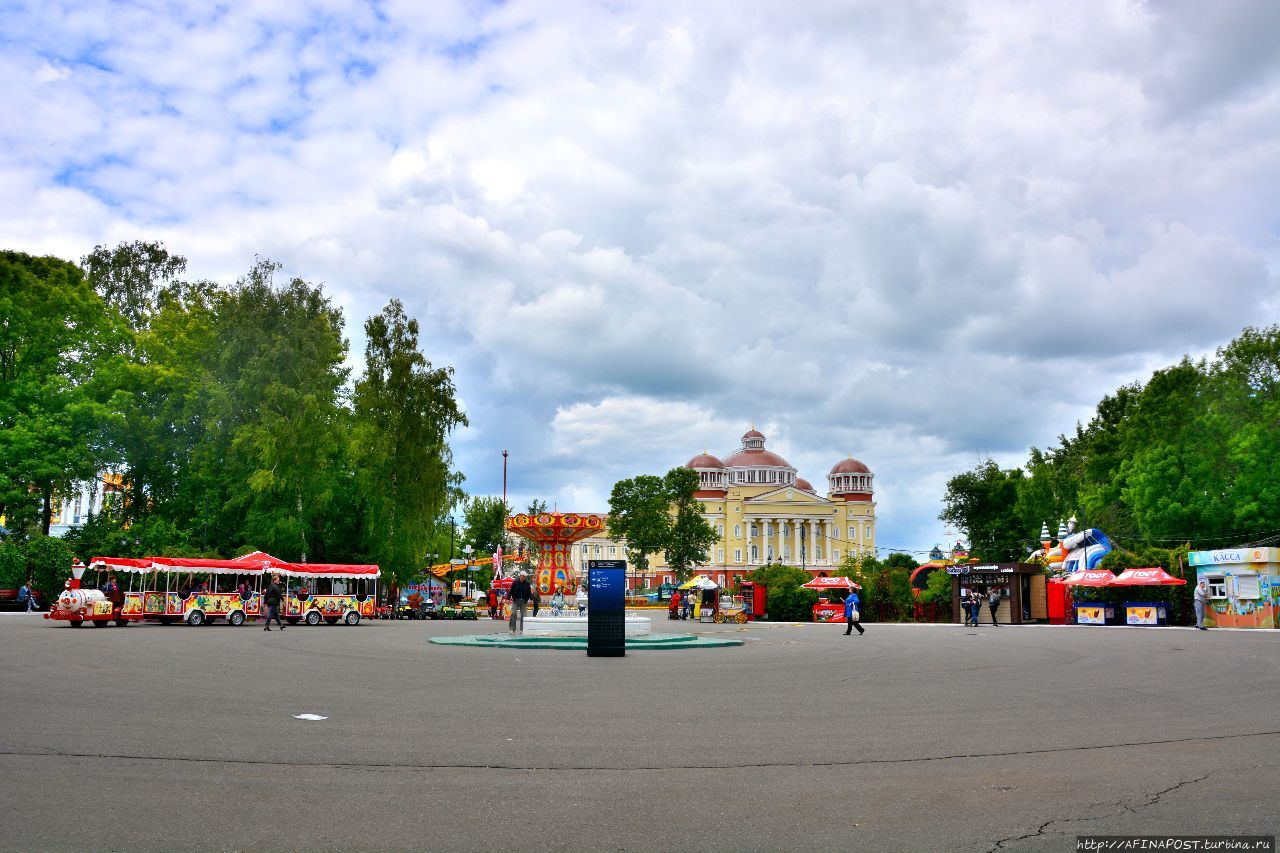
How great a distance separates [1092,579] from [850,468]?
139 meters

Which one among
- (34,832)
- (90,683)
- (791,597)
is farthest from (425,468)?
(34,832)

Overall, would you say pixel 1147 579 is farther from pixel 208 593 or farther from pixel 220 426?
pixel 220 426

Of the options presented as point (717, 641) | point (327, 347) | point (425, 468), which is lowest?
point (717, 641)

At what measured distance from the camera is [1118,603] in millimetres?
45625

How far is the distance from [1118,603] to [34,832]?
4720 centimetres

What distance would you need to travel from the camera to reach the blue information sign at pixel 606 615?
22016mm

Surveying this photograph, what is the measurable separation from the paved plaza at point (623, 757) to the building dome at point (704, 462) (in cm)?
16026

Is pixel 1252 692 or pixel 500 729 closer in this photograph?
pixel 500 729

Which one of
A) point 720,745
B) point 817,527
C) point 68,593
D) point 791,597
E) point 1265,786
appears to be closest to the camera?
point 1265,786

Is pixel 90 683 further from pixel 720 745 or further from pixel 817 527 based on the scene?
pixel 817 527

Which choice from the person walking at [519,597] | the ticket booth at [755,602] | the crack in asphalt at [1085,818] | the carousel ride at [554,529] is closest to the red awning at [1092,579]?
the ticket booth at [755,602]

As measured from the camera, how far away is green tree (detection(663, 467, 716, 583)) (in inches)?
4648

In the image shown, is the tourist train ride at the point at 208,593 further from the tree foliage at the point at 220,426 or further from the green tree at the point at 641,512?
the green tree at the point at 641,512

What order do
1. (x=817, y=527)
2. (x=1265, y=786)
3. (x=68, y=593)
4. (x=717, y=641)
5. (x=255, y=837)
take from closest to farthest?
(x=255, y=837) < (x=1265, y=786) < (x=717, y=641) < (x=68, y=593) < (x=817, y=527)
